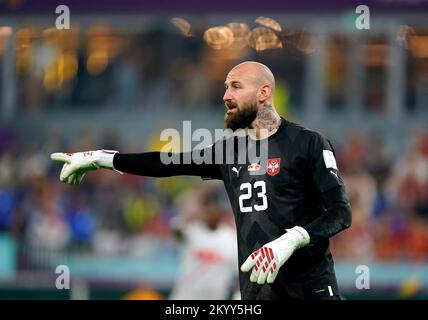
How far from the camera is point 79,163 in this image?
7832 millimetres

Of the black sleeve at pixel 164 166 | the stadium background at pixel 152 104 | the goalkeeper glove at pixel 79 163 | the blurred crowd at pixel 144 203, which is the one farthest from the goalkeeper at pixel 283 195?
the stadium background at pixel 152 104

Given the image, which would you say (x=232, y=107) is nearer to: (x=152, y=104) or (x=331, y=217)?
(x=331, y=217)

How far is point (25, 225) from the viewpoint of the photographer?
18188 mm

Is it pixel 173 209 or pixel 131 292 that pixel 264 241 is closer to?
pixel 131 292

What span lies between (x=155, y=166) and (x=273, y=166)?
0.97 metres

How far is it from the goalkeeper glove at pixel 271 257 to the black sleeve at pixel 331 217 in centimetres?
11

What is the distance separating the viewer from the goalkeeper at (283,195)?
718cm

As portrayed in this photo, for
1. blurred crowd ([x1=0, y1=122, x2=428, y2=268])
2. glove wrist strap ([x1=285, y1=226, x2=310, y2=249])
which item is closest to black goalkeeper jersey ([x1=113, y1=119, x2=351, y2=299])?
glove wrist strap ([x1=285, y1=226, x2=310, y2=249])

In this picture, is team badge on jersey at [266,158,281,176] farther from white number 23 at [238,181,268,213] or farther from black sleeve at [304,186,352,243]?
black sleeve at [304,186,352,243]

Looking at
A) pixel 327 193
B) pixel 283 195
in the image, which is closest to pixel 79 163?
pixel 283 195

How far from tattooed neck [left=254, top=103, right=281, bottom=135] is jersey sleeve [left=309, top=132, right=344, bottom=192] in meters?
0.36

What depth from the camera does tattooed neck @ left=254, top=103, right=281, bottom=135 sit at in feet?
25.0

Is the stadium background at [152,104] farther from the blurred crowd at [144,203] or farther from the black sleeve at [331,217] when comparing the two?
the black sleeve at [331,217]
